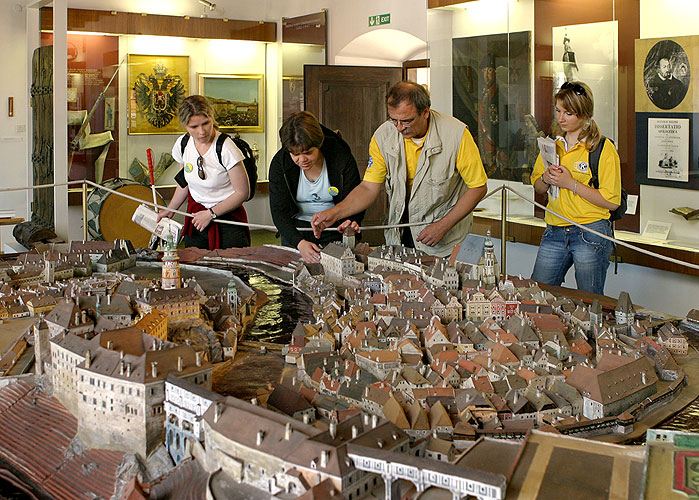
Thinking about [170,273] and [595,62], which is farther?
[595,62]

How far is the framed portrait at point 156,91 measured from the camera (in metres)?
16.5

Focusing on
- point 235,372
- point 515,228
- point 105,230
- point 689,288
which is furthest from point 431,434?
point 105,230

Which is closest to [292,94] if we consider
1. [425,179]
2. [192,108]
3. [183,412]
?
[192,108]

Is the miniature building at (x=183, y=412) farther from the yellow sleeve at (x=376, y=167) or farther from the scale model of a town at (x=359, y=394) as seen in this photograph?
the yellow sleeve at (x=376, y=167)

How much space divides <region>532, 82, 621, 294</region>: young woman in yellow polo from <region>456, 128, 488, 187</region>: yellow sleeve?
528mm

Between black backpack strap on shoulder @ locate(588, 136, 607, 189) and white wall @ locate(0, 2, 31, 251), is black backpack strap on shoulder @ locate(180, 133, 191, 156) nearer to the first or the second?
black backpack strap on shoulder @ locate(588, 136, 607, 189)

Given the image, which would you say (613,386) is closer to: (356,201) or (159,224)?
(356,201)

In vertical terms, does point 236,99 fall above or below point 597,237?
above

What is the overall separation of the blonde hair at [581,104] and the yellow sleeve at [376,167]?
68.1 inches

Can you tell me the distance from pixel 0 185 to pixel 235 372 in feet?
40.3

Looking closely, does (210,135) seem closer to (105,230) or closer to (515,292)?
(515,292)

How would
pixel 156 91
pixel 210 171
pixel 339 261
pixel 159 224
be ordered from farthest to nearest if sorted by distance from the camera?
pixel 156 91, pixel 210 171, pixel 159 224, pixel 339 261

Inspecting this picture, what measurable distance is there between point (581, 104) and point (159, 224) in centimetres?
412

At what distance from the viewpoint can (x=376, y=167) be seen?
8211mm
